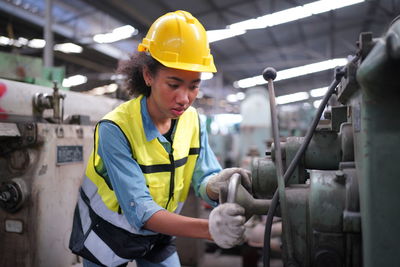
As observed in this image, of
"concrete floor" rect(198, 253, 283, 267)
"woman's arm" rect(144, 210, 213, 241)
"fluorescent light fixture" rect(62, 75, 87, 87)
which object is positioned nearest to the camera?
"woman's arm" rect(144, 210, 213, 241)

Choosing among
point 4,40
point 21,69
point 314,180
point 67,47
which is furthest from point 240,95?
point 314,180

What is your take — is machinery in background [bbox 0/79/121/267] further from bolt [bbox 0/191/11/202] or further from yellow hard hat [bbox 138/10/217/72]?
yellow hard hat [bbox 138/10/217/72]

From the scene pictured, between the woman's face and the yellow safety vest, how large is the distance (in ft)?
0.33

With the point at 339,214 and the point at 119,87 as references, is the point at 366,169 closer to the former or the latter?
the point at 339,214

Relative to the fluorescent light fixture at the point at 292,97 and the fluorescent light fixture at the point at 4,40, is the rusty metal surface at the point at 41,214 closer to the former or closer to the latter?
the fluorescent light fixture at the point at 4,40

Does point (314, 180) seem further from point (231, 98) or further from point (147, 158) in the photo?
point (231, 98)

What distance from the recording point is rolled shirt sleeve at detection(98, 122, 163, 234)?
0.86 m

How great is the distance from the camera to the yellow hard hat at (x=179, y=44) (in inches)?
38.4

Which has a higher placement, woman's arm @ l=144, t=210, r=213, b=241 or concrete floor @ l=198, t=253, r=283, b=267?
woman's arm @ l=144, t=210, r=213, b=241

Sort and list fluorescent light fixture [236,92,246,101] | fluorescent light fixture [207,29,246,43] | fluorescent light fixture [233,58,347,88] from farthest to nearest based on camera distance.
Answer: fluorescent light fixture [236,92,246,101]
fluorescent light fixture [233,58,347,88]
fluorescent light fixture [207,29,246,43]

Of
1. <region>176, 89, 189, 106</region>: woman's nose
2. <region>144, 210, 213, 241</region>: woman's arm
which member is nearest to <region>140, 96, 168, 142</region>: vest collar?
<region>176, 89, 189, 106</region>: woman's nose

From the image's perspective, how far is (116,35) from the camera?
16.6 feet

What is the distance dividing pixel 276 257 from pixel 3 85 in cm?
215

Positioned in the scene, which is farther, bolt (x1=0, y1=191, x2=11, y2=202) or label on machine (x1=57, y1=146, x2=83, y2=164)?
label on machine (x1=57, y1=146, x2=83, y2=164)
